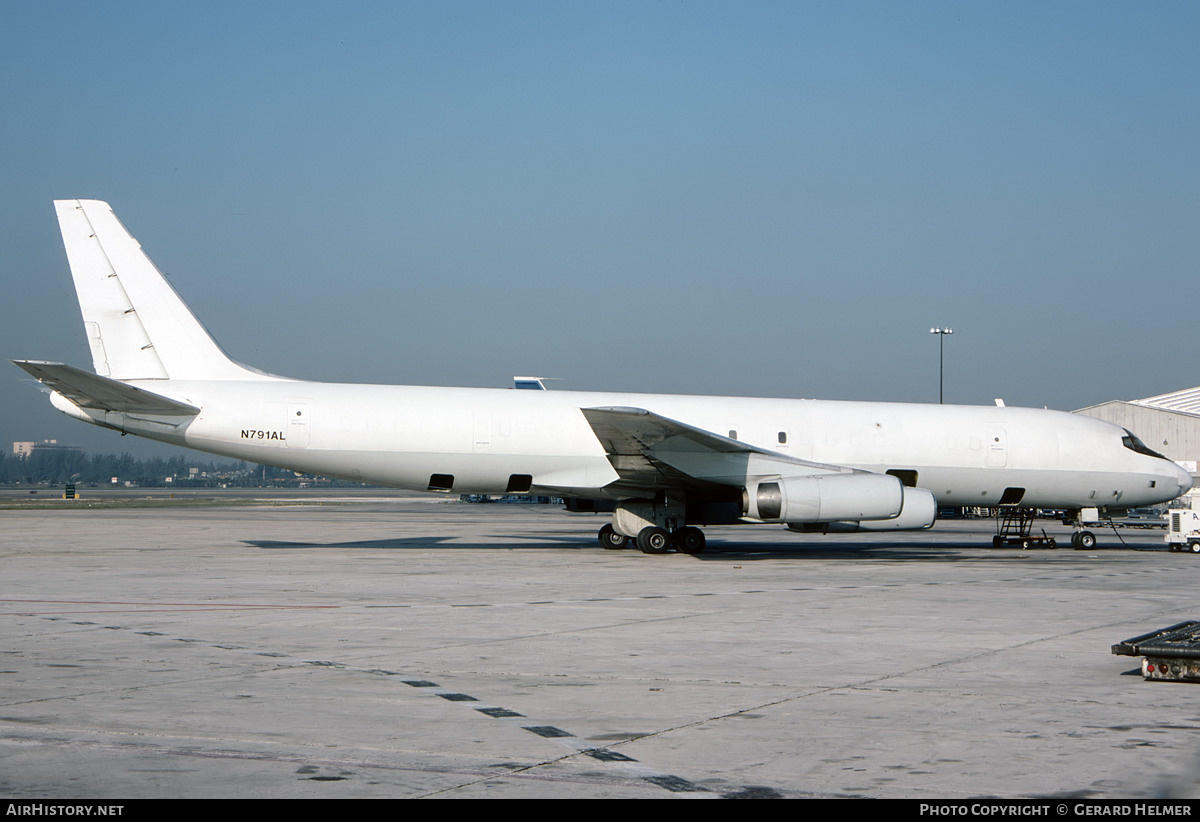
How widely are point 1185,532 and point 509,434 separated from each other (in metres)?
16.2

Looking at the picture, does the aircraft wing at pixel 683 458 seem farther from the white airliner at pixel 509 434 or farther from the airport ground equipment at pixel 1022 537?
the airport ground equipment at pixel 1022 537

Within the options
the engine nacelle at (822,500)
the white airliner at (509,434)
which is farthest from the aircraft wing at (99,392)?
the engine nacelle at (822,500)

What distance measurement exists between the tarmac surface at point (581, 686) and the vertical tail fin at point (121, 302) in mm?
5389

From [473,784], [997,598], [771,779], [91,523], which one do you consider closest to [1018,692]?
[771,779]

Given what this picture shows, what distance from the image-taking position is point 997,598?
14141mm

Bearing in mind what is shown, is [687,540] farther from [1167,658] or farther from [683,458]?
[1167,658]

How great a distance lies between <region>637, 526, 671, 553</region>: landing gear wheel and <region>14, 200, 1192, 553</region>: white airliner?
0.03 meters

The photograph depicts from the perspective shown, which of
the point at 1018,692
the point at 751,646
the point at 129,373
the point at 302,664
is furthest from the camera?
the point at 129,373

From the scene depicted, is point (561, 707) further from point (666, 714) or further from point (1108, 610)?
point (1108, 610)

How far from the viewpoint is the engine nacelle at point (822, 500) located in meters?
19.8

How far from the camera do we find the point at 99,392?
1961 centimetres

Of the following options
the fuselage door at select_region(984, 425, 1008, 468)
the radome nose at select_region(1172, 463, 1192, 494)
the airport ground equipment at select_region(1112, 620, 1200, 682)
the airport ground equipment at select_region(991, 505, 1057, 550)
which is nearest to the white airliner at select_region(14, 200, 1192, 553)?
the fuselage door at select_region(984, 425, 1008, 468)

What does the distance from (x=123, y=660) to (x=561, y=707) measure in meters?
3.82

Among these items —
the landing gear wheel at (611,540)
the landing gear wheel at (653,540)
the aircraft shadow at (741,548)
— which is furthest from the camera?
the landing gear wheel at (611,540)
